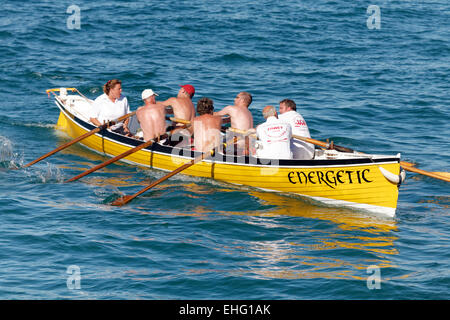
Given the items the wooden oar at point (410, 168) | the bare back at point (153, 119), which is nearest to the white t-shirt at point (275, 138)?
the wooden oar at point (410, 168)

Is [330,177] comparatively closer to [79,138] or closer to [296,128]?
[296,128]

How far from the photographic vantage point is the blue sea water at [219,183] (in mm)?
10172

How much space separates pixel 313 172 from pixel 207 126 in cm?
260

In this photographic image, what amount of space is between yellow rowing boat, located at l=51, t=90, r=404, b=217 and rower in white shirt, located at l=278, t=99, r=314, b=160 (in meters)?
0.28

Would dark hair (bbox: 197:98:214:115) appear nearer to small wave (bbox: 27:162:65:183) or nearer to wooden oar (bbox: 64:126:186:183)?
wooden oar (bbox: 64:126:186:183)

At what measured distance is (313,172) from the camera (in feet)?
43.4

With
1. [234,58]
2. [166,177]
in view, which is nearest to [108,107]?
[166,177]

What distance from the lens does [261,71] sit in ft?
81.0

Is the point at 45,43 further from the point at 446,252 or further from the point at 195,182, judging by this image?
the point at 446,252

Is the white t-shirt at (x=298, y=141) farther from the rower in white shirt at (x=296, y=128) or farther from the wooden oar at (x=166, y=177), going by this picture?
the wooden oar at (x=166, y=177)

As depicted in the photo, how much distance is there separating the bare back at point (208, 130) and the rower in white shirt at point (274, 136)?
1179mm

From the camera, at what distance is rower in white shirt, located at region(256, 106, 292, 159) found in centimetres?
1324
